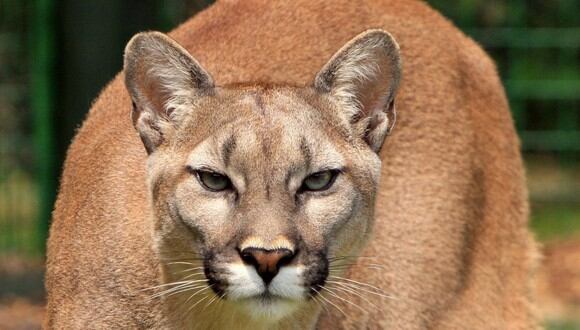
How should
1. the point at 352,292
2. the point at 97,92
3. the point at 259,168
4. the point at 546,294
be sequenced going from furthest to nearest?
the point at 546,294 < the point at 97,92 < the point at 352,292 < the point at 259,168

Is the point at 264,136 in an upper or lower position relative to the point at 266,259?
upper

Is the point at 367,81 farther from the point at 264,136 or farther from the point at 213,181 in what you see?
the point at 213,181

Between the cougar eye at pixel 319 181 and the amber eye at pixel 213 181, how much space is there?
0.27 meters

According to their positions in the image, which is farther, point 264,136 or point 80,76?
point 80,76

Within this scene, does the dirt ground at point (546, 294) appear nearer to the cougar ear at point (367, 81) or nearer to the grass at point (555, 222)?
the grass at point (555, 222)

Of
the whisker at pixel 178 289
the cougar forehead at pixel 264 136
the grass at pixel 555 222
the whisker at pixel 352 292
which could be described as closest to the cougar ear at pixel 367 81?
the cougar forehead at pixel 264 136

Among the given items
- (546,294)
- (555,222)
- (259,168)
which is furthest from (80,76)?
(259,168)

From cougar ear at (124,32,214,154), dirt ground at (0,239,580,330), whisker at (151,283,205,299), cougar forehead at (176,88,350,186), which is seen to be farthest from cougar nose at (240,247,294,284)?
dirt ground at (0,239,580,330)

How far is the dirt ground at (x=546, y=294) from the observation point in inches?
365

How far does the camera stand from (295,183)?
4.82m

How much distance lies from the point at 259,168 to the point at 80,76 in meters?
4.67

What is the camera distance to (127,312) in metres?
5.38

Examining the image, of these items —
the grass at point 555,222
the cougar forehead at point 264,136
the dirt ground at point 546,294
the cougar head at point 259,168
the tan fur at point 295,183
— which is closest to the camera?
the cougar head at point 259,168

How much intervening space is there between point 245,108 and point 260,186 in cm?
45
